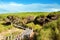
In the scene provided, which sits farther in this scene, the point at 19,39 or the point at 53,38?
the point at 19,39

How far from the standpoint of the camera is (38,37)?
59.1 feet

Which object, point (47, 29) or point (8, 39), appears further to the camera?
point (8, 39)

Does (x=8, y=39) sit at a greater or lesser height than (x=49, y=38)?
→ lesser

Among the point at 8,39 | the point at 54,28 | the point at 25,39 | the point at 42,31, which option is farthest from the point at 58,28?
the point at 8,39

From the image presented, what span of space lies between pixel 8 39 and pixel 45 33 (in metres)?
8.37

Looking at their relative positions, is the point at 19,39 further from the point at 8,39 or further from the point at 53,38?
the point at 53,38

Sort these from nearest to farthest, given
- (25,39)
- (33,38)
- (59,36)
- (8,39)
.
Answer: (59,36) < (33,38) < (25,39) < (8,39)

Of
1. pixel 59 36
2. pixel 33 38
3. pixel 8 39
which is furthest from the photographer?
pixel 8 39

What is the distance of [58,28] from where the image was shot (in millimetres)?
18453

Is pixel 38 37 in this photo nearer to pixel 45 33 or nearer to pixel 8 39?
pixel 45 33

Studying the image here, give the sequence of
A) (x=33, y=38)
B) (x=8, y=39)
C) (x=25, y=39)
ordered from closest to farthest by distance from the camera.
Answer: (x=33, y=38)
(x=25, y=39)
(x=8, y=39)

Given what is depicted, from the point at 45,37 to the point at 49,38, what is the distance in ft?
1.25

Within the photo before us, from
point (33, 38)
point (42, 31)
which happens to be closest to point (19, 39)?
point (33, 38)

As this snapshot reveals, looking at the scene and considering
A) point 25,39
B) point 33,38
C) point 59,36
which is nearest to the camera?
point 59,36
